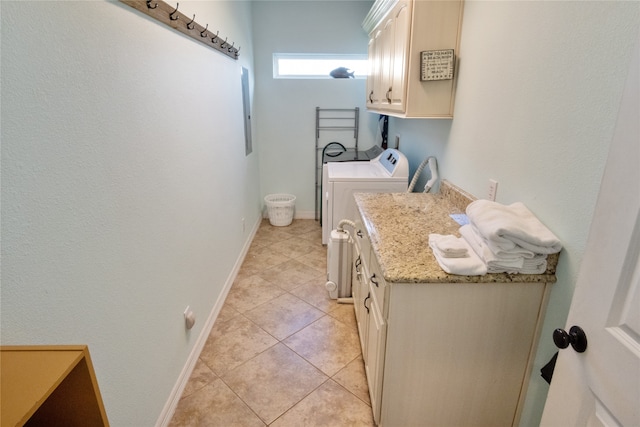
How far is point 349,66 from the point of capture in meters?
3.99

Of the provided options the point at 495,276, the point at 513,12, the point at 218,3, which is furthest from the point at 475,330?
the point at 218,3

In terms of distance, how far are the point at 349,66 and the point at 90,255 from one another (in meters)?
3.60

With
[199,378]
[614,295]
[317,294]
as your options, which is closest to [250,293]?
[317,294]

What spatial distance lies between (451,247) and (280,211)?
9.70 ft

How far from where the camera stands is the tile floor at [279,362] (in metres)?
1.66

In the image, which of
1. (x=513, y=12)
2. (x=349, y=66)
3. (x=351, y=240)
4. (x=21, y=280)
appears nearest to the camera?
(x=21, y=280)

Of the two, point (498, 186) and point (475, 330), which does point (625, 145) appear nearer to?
point (475, 330)

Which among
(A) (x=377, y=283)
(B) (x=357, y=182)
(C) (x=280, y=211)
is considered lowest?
(C) (x=280, y=211)

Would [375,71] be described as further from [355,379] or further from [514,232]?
[355,379]

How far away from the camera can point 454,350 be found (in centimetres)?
132

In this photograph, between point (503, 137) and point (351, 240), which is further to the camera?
point (351, 240)

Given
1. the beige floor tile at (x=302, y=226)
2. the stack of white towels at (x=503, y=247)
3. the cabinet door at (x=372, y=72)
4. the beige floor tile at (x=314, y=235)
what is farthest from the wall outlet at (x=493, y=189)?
the beige floor tile at (x=302, y=226)

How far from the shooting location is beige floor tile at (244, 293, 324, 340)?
228cm

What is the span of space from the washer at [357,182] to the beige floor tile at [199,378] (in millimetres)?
1407
